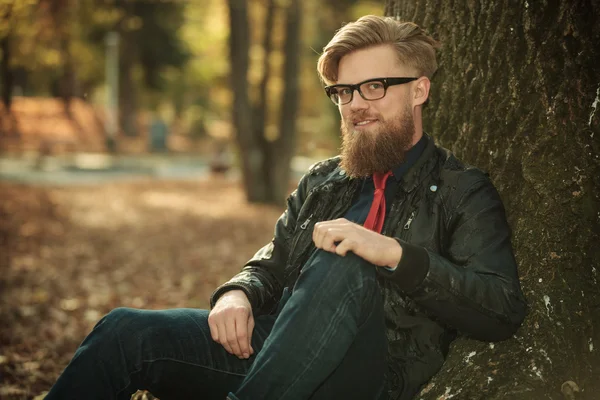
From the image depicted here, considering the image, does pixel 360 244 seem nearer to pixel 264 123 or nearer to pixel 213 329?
pixel 213 329

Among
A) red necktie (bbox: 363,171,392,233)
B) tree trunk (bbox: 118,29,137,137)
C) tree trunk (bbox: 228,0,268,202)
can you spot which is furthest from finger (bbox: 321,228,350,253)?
tree trunk (bbox: 118,29,137,137)

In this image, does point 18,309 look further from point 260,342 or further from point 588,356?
point 588,356

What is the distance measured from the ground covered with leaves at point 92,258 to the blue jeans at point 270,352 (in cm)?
203

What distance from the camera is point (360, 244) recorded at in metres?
2.51

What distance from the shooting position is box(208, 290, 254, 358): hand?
113 inches

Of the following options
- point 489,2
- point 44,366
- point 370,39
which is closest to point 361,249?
point 370,39

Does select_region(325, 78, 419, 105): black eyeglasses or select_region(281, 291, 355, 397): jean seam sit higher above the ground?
select_region(325, 78, 419, 105): black eyeglasses

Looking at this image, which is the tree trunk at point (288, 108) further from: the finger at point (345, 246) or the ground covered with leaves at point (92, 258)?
the finger at point (345, 246)

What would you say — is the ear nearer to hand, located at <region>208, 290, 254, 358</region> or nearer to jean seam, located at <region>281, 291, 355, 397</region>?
jean seam, located at <region>281, 291, 355, 397</region>

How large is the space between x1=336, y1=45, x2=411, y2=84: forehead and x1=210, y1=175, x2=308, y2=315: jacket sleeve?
2.09 ft

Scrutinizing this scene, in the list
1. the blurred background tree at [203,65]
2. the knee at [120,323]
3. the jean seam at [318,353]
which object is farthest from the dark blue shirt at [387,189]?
the blurred background tree at [203,65]

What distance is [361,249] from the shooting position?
2.50 m

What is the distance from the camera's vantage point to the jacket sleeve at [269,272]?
122 inches

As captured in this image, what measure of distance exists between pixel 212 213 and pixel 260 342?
37.4ft
